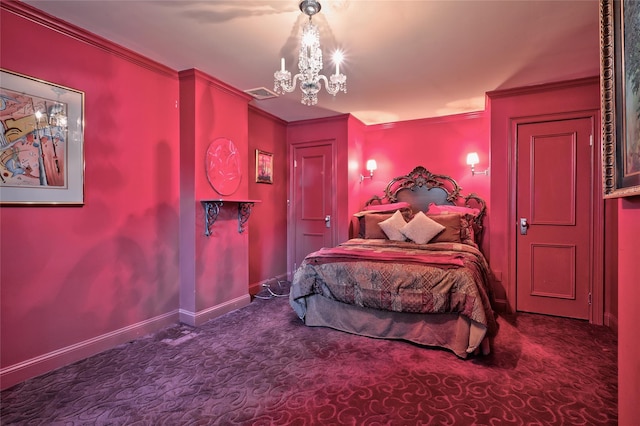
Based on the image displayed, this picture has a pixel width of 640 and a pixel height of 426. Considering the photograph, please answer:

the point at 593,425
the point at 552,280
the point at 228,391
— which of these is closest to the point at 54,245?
the point at 228,391

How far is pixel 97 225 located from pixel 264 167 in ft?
8.12

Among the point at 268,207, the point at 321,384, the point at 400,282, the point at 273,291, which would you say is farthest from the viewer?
the point at 268,207

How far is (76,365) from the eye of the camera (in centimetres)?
237

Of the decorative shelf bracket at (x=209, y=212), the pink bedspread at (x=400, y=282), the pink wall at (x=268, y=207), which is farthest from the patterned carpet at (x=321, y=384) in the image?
the pink wall at (x=268, y=207)

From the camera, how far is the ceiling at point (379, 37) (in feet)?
7.14

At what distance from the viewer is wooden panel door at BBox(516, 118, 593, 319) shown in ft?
11.0

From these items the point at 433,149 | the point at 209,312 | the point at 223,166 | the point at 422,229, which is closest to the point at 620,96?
the point at 422,229

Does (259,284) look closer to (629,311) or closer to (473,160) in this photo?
(473,160)

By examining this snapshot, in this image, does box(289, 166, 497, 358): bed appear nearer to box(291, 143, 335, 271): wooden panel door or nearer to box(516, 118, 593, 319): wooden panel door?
box(516, 118, 593, 319): wooden panel door

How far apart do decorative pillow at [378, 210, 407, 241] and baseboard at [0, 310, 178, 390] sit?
282cm

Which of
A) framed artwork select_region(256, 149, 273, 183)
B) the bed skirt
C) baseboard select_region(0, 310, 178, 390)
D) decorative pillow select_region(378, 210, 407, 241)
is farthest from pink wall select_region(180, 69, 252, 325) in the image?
decorative pillow select_region(378, 210, 407, 241)

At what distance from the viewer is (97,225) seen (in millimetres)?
2574

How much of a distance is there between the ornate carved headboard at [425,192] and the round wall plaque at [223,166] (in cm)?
241

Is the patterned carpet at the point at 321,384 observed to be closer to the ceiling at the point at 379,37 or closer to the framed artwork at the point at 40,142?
the framed artwork at the point at 40,142
